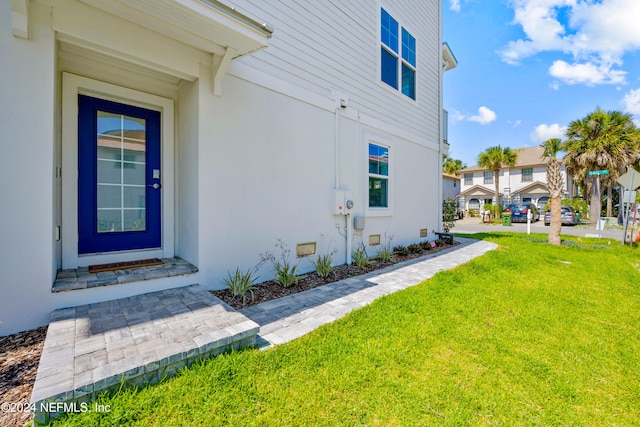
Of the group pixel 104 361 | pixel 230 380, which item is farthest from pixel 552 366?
pixel 104 361

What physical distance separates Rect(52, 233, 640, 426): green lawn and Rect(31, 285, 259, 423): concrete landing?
0.33ft

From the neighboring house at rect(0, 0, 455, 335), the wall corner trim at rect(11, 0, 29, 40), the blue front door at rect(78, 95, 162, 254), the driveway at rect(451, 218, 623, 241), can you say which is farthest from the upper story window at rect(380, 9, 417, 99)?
the driveway at rect(451, 218, 623, 241)

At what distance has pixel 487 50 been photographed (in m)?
11.5

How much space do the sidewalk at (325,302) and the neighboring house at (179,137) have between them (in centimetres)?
85

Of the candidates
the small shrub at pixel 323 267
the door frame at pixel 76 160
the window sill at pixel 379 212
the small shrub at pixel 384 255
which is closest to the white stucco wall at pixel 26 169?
the door frame at pixel 76 160

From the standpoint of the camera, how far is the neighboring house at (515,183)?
84.0ft

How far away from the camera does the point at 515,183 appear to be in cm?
2736

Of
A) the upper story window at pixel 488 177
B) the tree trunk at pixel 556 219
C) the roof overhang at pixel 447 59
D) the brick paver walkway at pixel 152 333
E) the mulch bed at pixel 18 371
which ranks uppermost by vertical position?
the roof overhang at pixel 447 59

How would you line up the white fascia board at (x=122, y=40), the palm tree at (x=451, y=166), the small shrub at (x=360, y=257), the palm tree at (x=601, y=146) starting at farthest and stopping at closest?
the palm tree at (x=451, y=166) < the palm tree at (x=601, y=146) < the small shrub at (x=360, y=257) < the white fascia board at (x=122, y=40)

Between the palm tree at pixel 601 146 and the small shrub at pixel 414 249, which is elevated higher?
the palm tree at pixel 601 146

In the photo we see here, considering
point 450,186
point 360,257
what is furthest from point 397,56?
point 450,186

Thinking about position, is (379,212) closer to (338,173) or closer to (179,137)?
(338,173)

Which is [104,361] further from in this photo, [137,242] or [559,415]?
[559,415]

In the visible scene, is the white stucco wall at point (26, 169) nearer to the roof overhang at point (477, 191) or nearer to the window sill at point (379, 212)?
the window sill at point (379, 212)
